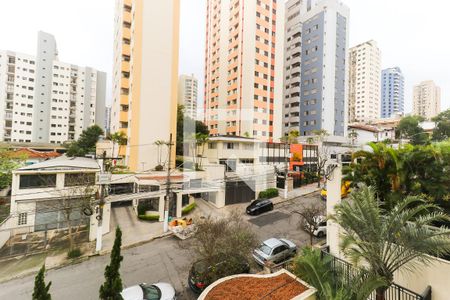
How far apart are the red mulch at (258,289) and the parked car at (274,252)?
386 centimetres

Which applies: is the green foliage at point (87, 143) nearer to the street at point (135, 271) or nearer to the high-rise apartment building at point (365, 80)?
the street at point (135, 271)

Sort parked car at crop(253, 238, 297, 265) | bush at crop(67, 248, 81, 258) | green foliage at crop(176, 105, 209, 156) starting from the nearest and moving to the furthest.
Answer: parked car at crop(253, 238, 297, 265) < bush at crop(67, 248, 81, 258) < green foliage at crop(176, 105, 209, 156)

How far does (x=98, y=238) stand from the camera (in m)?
15.9

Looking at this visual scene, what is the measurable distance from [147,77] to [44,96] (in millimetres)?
53569

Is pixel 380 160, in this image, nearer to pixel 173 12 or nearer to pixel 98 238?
pixel 98 238

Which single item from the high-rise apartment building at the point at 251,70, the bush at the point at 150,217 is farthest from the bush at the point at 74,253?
the high-rise apartment building at the point at 251,70

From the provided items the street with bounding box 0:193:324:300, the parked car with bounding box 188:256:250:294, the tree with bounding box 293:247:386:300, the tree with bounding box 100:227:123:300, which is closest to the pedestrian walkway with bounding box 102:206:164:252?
the street with bounding box 0:193:324:300

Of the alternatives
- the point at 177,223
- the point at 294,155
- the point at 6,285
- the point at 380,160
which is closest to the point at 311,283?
the point at 380,160

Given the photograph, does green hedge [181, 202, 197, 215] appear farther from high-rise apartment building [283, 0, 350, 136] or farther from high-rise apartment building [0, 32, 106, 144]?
high-rise apartment building [0, 32, 106, 144]

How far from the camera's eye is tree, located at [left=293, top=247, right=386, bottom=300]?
6.34 meters

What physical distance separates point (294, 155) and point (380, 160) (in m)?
27.2

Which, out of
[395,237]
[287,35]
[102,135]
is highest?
[287,35]

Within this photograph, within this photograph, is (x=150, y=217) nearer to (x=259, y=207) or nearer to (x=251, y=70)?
(x=259, y=207)

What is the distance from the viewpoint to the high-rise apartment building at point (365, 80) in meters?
93.8
